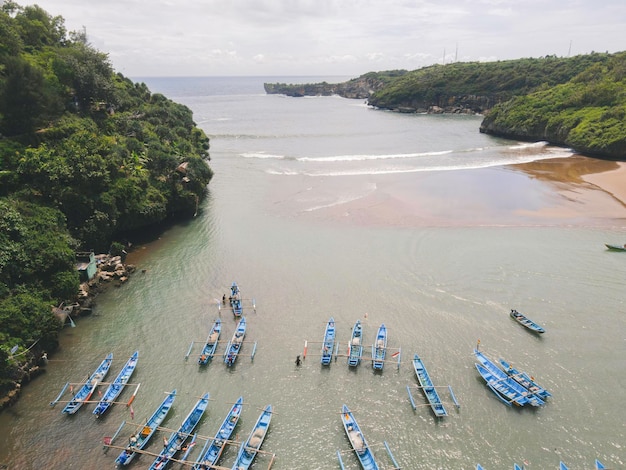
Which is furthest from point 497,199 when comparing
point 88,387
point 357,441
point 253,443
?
point 88,387

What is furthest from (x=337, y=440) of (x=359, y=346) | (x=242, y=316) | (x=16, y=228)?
(x=16, y=228)

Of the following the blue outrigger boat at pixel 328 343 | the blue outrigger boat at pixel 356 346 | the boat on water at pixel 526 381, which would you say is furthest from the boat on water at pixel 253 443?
the boat on water at pixel 526 381

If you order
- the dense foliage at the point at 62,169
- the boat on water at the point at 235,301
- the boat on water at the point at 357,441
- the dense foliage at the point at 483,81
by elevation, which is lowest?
the boat on water at the point at 357,441

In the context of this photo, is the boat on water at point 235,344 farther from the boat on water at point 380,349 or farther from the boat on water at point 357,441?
the boat on water at point 380,349

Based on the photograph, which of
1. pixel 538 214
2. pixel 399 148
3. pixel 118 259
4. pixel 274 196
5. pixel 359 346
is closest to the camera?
pixel 359 346

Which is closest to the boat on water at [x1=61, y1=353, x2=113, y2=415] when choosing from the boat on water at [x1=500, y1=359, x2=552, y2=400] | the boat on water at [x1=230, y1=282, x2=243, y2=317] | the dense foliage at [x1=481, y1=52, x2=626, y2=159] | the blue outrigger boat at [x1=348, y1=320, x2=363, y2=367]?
the boat on water at [x1=230, y1=282, x2=243, y2=317]

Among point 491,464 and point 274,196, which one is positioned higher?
point 274,196

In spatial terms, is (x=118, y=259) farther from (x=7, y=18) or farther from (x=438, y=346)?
(x=7, y=18)

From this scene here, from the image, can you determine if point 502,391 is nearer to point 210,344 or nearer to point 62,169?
point 210,344
